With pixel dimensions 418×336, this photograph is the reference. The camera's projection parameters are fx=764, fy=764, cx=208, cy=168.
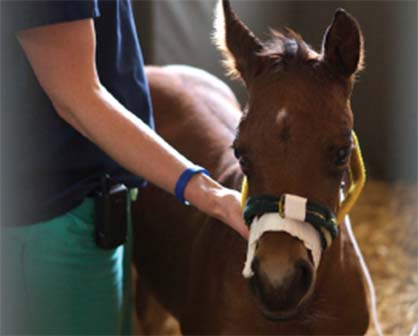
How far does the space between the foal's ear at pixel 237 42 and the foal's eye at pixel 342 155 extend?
272mm

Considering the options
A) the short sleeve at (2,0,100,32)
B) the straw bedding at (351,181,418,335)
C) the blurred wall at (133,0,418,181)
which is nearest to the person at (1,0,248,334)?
the short sleeve at (2,0,100,32)

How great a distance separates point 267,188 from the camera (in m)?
1.44

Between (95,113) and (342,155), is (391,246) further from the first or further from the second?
(95,113)

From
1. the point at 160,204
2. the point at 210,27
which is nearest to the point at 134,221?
the point at 160,204

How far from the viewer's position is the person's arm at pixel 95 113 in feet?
4.79

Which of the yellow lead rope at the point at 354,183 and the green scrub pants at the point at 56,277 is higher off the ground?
the yellow lead rope at the point at 354,183

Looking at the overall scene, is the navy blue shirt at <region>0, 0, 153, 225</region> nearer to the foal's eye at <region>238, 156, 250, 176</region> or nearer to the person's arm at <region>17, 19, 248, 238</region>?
the person's arm at <region>17, 19, 248, 238</region>

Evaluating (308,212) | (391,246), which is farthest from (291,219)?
(391,246)

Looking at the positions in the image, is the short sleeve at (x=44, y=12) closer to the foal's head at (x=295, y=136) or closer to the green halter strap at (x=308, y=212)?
the foal's head at (x=295, y=136)

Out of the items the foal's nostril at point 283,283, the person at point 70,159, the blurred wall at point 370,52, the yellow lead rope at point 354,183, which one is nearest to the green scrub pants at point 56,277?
the person at point 70,159

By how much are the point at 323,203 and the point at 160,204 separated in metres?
0.87

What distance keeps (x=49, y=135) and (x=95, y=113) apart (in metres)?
0.21

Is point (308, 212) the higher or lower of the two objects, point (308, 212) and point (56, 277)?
the higher

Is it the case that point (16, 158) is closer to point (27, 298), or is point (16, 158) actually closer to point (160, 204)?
point (27, 298)
